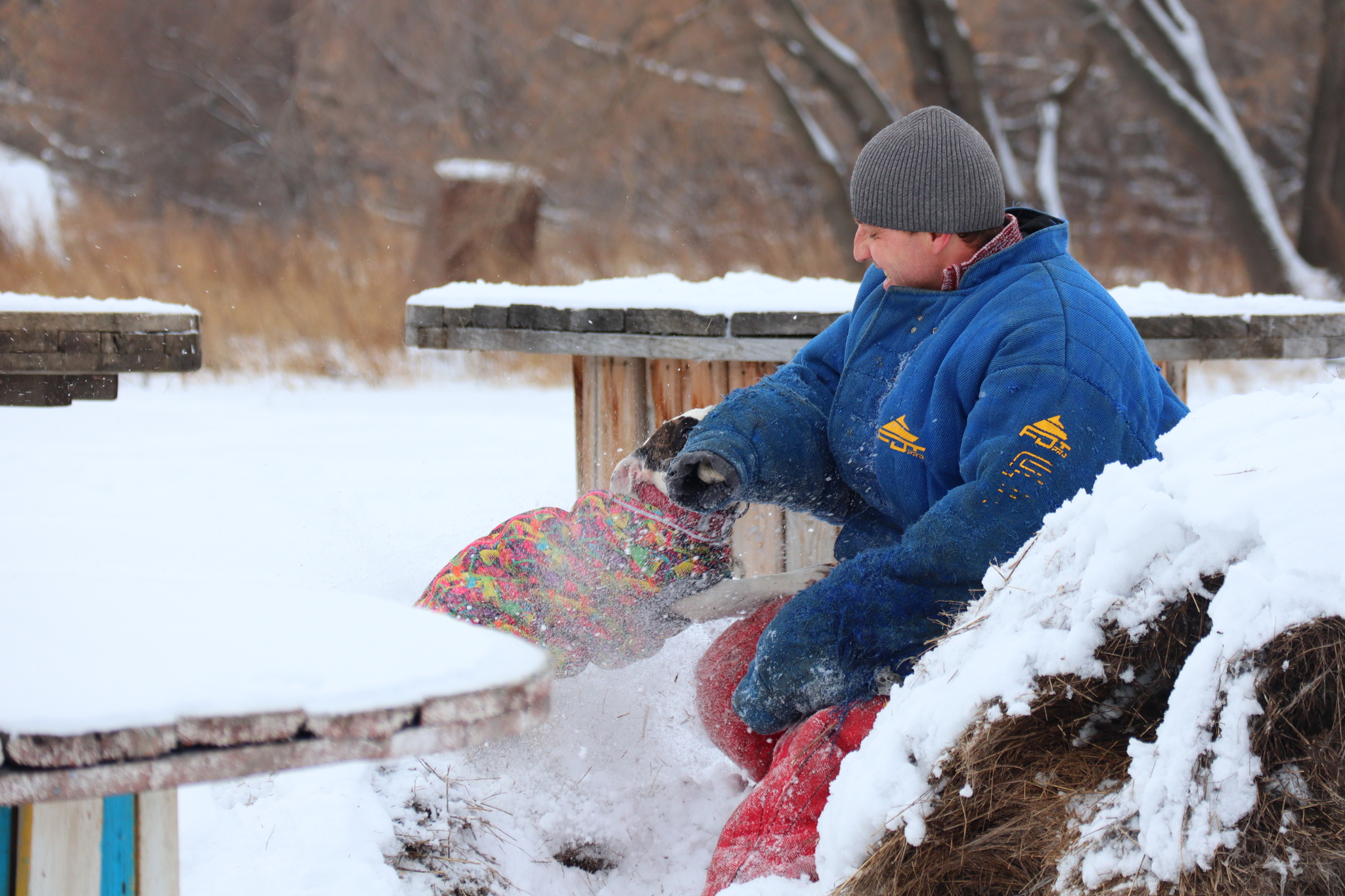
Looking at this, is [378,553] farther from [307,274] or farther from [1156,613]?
[307,274]

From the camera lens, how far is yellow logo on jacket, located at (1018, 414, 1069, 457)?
165 cm

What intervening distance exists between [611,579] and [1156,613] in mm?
1225

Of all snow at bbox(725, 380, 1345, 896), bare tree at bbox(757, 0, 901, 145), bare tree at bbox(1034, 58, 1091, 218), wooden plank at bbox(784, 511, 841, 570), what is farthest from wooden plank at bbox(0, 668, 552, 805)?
bare tree at bbox(1034, 58, 1091, 218)

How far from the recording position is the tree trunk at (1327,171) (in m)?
9.59

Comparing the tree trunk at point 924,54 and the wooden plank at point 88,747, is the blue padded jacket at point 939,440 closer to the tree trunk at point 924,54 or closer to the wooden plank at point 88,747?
the wooden plank at point 88,747

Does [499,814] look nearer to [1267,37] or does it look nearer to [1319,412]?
[1319,412]

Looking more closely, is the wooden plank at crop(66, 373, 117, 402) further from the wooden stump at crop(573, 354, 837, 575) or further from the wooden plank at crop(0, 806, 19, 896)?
the wooden plank at crop(0, 806, 19, 896)

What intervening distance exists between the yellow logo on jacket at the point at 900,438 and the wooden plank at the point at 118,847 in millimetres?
1248

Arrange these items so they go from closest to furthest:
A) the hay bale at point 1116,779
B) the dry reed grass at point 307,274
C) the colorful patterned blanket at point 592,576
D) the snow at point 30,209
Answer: the hay bale at point 1116,779 < the colorful patterned blanket at point 592,576 < the dry reed grass at point 307,274 < the snow at point 30,209

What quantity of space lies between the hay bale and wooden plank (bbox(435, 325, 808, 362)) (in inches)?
73.0

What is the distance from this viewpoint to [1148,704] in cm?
131

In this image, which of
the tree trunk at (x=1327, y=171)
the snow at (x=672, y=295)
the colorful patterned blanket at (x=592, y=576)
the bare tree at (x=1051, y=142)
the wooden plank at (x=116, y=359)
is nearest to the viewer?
the colorful patterned blanket at (x=592, y=576)

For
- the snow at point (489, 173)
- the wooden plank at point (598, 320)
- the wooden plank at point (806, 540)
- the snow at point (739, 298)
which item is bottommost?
the wooden plank at point (806, 540)

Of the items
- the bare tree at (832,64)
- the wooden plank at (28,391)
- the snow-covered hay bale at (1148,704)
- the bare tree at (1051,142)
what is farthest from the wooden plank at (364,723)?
the bare tree at (1051,142)
